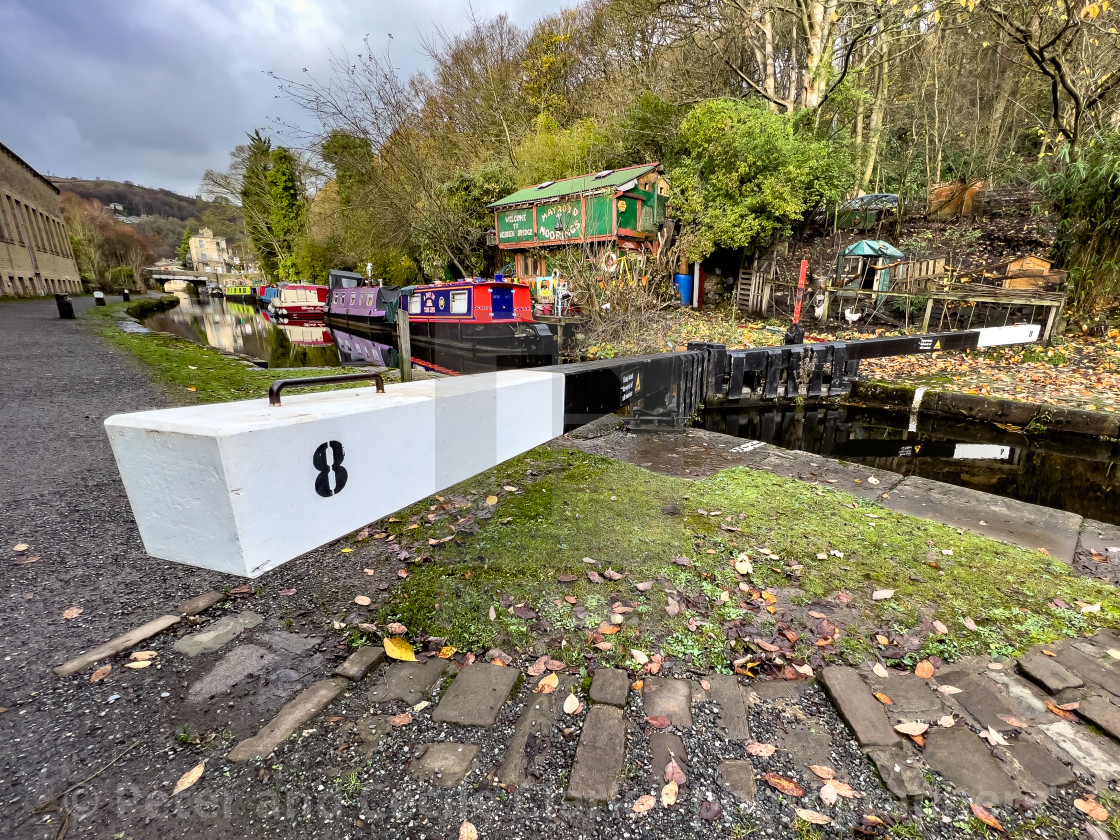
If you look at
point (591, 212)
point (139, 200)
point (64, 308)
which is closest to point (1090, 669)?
point (591, 212)

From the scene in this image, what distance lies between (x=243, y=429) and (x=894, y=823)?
1951 mm

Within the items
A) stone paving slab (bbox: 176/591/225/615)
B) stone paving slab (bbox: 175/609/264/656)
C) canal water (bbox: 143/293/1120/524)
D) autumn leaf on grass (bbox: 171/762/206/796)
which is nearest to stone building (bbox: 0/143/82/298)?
stone paving slab (bbox: 176/591/225/615)

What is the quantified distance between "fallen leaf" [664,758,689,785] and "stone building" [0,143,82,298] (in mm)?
36300

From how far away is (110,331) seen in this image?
1230 centimetres

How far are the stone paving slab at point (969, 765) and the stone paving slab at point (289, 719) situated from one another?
1.92 meters

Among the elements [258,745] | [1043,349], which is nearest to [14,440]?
[258,745]

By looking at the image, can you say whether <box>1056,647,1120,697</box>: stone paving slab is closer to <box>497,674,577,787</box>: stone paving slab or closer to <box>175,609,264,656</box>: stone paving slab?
<box>497,674,577,787</box>: stone paving slab

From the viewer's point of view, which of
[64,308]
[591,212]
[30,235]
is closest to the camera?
[591,212]

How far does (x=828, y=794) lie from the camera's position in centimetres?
136

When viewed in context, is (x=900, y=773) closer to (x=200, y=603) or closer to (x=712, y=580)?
(x=712, y=580)

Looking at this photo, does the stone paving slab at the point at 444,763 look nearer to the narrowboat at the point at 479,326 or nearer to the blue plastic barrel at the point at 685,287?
the narrowboat at the point at 479,326

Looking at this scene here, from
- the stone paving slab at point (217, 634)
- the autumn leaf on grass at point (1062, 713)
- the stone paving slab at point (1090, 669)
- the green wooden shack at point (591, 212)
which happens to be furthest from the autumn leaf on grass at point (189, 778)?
the green wooden shack at point (591, 212)

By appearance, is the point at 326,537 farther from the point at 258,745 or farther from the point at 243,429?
the point at 258,745

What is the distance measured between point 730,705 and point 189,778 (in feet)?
5.48
